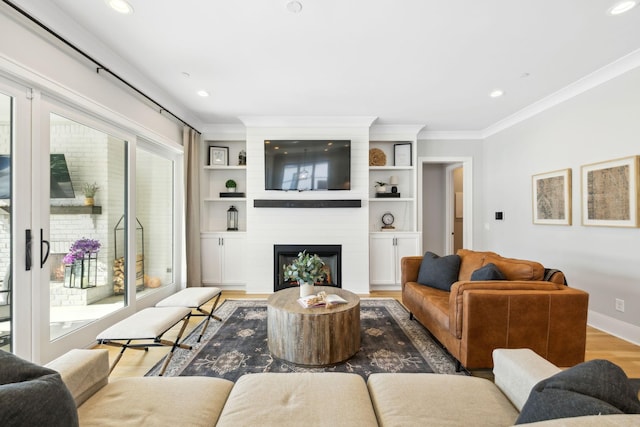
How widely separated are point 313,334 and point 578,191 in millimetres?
3339

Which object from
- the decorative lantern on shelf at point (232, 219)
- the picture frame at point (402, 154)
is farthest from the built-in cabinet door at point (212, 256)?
the picture frame at point (402, 154)

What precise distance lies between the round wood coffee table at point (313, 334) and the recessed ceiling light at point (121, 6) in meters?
2.46

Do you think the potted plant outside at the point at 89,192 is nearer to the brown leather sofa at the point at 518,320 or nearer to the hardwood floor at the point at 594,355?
the hardwood floor at the point at 594,355

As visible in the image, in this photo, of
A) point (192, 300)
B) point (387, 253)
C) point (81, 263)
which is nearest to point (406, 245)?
point (387, 253)

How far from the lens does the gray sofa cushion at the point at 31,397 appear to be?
703mm

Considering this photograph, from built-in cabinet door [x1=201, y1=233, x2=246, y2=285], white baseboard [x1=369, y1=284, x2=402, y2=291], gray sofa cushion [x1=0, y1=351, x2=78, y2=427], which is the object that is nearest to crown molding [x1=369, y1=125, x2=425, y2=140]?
white baseboard [x1=369, y1=284, x2=402, y2=291]

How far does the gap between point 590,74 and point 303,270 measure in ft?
11.7

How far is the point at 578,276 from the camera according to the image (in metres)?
3.14

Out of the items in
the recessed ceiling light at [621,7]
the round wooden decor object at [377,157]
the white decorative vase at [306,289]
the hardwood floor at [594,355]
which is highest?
the recessed ceiling light at [621,7]

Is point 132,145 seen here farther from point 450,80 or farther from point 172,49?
point 450,80

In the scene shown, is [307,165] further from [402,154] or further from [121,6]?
[121,6]

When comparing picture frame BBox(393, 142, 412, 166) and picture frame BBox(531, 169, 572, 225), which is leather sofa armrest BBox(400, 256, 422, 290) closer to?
picture frame BBox(531, 169, 572, 225)

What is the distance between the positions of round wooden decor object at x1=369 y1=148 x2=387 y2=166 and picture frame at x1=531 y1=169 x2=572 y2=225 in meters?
2.09

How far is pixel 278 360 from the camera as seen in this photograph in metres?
2.30
